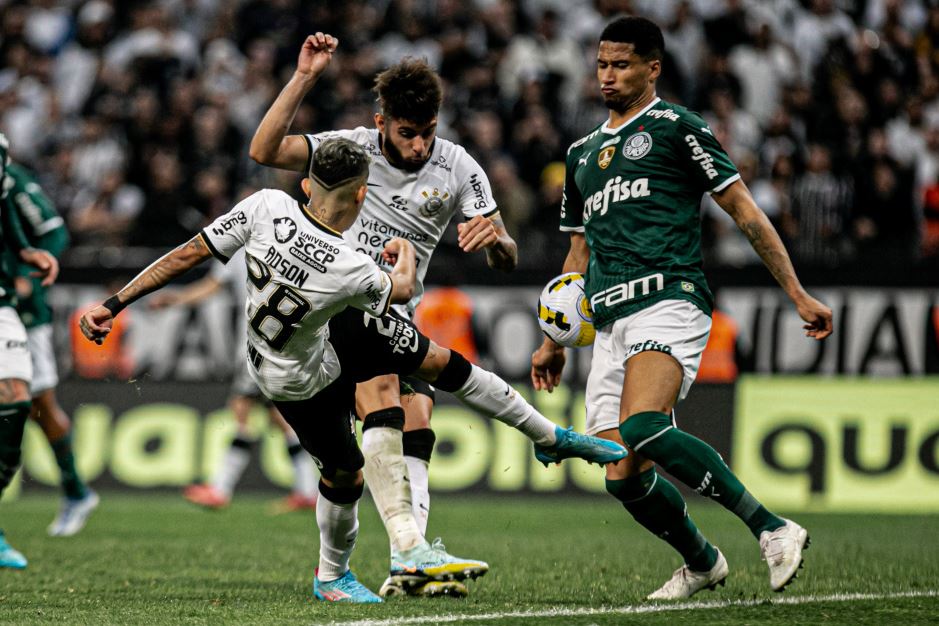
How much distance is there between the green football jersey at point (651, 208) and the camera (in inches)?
260

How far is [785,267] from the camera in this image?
254 inches

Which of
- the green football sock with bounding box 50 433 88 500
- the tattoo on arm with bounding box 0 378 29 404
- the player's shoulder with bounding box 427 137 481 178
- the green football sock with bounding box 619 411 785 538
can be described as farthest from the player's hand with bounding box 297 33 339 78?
the green football sock with bounding box 50 433 88 500

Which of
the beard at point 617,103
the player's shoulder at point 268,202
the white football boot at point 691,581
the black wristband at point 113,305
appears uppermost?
the beard at point 617,103

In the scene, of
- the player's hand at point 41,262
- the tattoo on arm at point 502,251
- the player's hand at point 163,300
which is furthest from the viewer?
the player's hand at point 163,300

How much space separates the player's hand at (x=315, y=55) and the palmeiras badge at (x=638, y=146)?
1.49 m

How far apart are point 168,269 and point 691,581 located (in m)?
2.90

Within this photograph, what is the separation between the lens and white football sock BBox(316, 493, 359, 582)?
675cm

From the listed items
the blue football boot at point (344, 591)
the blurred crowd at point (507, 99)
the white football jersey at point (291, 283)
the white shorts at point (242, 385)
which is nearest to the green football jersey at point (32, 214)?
the white shorts at point (242, 385)

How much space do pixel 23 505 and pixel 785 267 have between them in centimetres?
932

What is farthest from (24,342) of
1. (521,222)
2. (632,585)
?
(521,222)

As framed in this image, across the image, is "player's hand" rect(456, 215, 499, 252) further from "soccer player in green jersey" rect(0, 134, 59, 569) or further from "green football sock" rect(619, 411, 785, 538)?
"soccer player in green jersey" rect(0, 134, 59, 569)

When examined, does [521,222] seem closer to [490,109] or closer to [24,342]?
[490,109]

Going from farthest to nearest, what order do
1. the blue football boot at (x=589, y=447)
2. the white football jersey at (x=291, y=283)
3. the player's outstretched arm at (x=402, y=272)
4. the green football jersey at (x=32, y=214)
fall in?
the green football jersey at (x=32, y=214), the blue football boot at (x=589, y=447), the player's outstretched arm at (x=402, y=272), the white football jersey at (x=291, y=283)

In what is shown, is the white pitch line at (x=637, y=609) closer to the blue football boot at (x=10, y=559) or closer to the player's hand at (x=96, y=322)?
the player's hand at (x=96, y=322)
